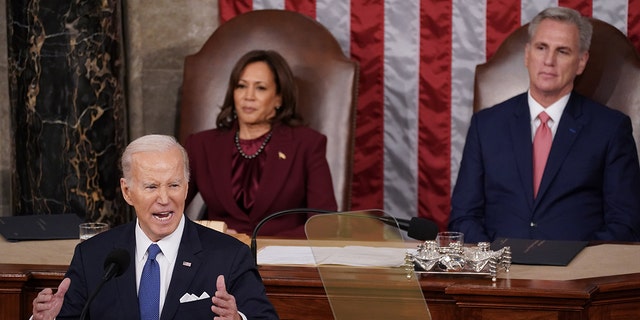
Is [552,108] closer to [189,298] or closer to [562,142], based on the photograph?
→ [562,142]

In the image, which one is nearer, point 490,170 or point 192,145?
point 490,170

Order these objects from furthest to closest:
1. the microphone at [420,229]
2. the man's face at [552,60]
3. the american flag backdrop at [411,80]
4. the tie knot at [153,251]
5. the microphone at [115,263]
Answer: the american flag backdrop at [411,80] → the man's face at [552,60] → the microphone at [420,229] → the tie knot at [153,251] → the microphone at [115,263]

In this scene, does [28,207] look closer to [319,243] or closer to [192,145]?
[192,145]

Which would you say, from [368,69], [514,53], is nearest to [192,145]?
[368,69]

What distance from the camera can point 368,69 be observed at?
6.32m

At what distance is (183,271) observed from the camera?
330 cm

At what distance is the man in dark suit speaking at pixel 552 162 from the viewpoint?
5102 millimetres

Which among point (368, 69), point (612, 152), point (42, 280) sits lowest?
point (42, 280)

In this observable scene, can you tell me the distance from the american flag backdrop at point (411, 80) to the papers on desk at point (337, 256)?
1.97m

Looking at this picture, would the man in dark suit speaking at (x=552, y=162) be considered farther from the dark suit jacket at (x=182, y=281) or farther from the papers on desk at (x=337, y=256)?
the dark suit jacket at (x=182, y=281)

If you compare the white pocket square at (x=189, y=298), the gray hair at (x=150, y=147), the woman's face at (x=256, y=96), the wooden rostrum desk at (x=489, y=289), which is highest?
the woman's face at (x=256, y=96)

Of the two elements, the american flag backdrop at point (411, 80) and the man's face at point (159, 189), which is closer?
the man's face at point (159, 189)

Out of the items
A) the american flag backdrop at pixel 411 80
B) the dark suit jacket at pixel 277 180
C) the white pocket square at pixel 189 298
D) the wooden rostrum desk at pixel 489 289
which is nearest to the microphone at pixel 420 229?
the wooden rostrum desk at pixel 489 289

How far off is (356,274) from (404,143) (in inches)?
127
